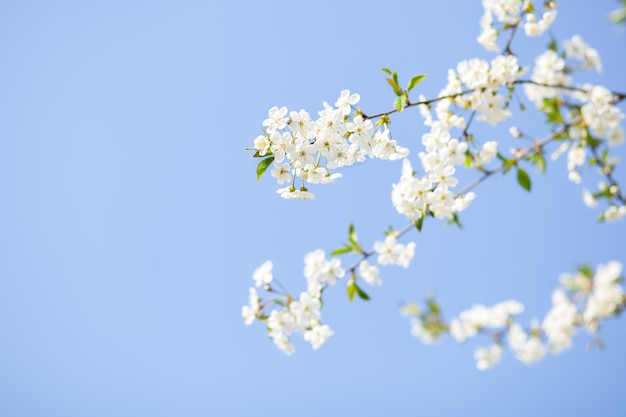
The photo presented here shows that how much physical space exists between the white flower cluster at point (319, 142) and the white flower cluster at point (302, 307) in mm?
588

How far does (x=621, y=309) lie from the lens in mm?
2645

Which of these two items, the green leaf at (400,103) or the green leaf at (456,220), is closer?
the green leaf at (400,103)

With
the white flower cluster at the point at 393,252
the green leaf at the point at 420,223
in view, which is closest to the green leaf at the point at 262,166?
the white flower cluster at the point at 393,252

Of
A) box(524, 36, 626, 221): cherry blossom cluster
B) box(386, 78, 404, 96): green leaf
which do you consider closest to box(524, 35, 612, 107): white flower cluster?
box(524, 36, 626, 221): cherry blossom cluster

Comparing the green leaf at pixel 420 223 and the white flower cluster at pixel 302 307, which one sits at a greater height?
the green leaf at pixel 420 223

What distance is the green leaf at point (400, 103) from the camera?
2.87 m

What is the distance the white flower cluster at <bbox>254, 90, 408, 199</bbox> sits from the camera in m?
3.07

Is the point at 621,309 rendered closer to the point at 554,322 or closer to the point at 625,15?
the point at 554,322

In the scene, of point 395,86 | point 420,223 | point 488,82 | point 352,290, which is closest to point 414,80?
point 395,86

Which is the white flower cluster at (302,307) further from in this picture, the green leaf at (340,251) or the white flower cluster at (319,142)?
the white flower cluster at (319,142)

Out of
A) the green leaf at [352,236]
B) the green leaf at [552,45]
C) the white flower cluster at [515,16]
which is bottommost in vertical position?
the green leaf at [352,236]

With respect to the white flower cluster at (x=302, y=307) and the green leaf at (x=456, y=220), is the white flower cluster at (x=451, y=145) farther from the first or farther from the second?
the white flower cluster at (x=302, y=307)

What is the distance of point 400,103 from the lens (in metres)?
2.88

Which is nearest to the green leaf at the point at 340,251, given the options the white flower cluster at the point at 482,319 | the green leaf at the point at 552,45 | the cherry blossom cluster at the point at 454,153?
the cherry blossom cluster at the point at 454,153
